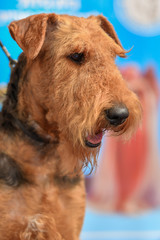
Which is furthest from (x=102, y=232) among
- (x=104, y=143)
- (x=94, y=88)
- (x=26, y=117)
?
(x=94, y=88)

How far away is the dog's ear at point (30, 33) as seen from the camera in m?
1.54

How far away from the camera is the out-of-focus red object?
3.01 metres

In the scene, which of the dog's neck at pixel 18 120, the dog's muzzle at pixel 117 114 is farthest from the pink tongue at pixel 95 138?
the dog's neck at pixel 18 120

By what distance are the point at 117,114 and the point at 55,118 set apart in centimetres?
40

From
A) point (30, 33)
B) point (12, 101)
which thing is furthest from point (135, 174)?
point (30, 33)

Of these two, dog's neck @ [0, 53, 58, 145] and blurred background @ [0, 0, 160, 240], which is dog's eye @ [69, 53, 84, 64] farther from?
blurred background @ [0, 0, 160, 240]

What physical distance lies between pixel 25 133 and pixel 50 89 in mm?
311

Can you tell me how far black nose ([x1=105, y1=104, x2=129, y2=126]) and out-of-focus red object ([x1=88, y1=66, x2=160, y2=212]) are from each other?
165 cm

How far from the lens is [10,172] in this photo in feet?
5.46

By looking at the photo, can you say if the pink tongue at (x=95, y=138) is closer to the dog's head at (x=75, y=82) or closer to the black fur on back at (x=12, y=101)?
the dog's head at (x=75, y=82)

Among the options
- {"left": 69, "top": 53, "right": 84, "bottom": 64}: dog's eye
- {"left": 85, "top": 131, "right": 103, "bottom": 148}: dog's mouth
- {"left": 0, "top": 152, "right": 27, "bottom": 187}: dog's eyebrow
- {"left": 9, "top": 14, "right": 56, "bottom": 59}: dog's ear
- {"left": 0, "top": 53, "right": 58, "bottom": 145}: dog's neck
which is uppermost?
{"left": 9, "top": 14, "right": 56, "bottom": 59}: dog's ear

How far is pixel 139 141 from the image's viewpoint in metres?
3.04

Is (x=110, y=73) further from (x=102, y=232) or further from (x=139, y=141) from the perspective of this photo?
(x=102, y=232)

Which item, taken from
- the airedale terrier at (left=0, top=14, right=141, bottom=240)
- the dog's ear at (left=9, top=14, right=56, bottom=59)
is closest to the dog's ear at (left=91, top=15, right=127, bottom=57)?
the airedale terrier at (left=0, top=14, right=141, bottom=240)
